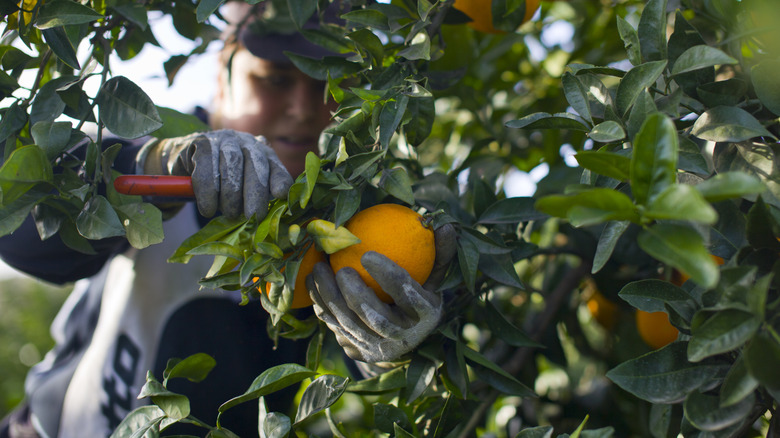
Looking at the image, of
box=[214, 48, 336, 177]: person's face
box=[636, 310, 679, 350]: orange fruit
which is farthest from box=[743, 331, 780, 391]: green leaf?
box=[214, 48, 336, 177]: person's face

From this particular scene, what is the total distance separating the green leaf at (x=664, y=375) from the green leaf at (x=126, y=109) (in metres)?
0.67

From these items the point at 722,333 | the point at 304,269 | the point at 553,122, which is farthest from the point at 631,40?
the point at 304,269

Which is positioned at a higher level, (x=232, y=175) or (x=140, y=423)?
(x=232, y=175)

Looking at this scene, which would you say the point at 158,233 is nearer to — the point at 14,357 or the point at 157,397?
the point at 157,397

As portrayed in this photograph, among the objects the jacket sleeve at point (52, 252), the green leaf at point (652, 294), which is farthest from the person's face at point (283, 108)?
the green leaf at point (652, 294)

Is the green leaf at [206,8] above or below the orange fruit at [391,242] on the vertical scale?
above

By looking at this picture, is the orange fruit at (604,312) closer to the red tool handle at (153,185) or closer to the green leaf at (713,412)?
the green leaf at (713,412)

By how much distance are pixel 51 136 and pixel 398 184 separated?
47 centimetres

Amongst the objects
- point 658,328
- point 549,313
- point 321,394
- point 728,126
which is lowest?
point 549,313

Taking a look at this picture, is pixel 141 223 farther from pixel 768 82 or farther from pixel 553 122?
pixel 768 82

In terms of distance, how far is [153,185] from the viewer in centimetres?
78

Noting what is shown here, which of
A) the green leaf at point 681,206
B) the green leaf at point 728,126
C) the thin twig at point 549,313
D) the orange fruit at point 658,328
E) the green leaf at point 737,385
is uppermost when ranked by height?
the green leaf at point 681,206

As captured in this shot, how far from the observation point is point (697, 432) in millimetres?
653

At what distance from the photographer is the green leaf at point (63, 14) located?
2.47 ft
